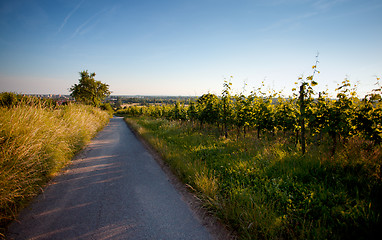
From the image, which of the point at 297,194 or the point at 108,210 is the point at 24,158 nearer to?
the point at 108,210

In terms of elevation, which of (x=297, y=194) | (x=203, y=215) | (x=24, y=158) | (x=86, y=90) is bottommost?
(x=203, y=215)

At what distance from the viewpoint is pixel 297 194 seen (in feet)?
10.3

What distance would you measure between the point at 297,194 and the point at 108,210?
4061mm

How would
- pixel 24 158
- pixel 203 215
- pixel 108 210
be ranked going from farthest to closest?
1. pixel 24 158
2. pixel 108 210
3. pixel 203 215

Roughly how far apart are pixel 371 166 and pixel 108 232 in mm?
5932

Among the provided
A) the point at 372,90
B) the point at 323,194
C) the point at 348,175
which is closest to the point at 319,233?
the point at 323,194

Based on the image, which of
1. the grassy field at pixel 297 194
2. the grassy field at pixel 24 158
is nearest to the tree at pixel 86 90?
the grassy field at pixel 24 158

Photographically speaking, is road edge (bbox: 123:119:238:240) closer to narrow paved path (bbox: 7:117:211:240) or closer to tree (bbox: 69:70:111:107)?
narrow paved path (bbox: 7:117:211:240)

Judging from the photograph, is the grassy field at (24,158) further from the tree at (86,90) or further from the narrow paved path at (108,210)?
the tree at (86,90)

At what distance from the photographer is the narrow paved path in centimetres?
264

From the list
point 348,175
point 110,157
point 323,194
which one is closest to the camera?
point 323,194

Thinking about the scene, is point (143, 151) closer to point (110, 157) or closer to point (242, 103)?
point (110, 157)

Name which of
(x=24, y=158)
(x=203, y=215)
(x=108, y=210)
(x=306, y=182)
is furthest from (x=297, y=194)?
(x=24, y=158)

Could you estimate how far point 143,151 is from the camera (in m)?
7.77
